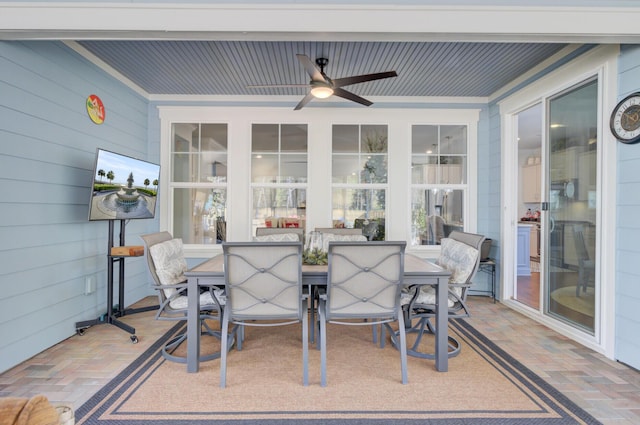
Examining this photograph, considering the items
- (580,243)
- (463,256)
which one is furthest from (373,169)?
(580,243)

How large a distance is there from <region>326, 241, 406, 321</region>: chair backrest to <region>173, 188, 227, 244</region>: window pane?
2.70 m

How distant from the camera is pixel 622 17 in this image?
217cm

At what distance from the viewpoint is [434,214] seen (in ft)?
14.4

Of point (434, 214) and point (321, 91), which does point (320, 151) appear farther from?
point (434, 214)

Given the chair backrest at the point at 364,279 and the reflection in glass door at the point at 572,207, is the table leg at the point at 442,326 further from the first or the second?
the reflection in glass door at the point at 572,207

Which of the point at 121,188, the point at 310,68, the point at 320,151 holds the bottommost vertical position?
the point at 121,188

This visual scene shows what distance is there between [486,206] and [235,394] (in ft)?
12.3

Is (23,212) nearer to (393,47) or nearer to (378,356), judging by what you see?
(378,356)

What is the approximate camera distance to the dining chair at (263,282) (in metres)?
2.01

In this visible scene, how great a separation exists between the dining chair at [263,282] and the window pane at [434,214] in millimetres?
2718

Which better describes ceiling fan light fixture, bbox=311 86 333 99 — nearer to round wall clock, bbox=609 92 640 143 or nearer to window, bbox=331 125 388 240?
window, bbox=331 125 388 240

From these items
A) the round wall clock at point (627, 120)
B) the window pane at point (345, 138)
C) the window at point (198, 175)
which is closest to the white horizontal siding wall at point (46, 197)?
the window at point (198, 175)

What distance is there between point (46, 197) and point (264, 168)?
7.70 ft

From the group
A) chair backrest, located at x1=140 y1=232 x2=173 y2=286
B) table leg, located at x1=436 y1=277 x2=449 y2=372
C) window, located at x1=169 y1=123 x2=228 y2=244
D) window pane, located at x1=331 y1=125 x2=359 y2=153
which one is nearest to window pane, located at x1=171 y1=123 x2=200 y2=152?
window, located at x1=169 y1=123 x2=228 y2=244
